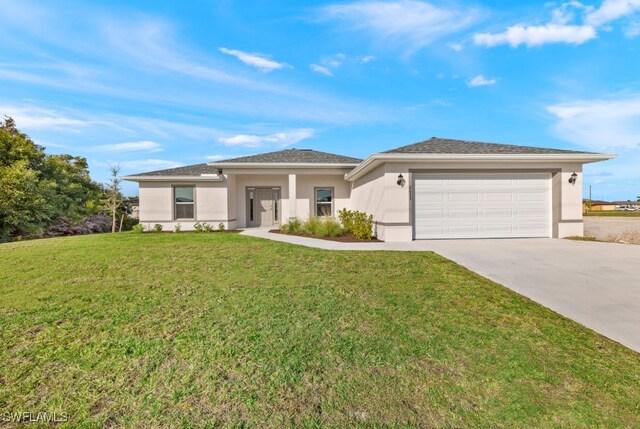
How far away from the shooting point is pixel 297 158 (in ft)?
52.8

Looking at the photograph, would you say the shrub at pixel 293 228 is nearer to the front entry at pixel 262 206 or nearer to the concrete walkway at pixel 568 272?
the front entry at pixel 262 206

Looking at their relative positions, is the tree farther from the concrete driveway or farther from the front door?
the concrete driveway

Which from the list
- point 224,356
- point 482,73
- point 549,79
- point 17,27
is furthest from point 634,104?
point 17,27

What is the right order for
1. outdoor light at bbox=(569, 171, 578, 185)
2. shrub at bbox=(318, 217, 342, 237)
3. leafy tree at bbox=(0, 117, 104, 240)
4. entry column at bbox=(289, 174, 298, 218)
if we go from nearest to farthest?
outdoor light at bbox=(569, 171, 578, 185) → shrub at bbox=(318, 217, 342, 237) → entry column at bbox=(289, 174, 298, 218) → leafy tree at bbox=(0, 117, 104, 240)

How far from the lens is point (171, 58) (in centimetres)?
1111

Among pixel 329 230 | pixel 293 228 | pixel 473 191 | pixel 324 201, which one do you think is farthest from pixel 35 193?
pixel 473 191

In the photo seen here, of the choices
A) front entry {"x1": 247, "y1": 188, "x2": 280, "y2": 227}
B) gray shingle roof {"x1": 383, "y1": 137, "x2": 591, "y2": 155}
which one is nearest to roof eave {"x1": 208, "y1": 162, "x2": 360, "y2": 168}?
front entry {"x1": 247, "y1": 188, "x2": 280, "y2": 227}

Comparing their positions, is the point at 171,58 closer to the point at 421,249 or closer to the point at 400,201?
the point at 400,201

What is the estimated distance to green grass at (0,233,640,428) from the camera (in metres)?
2.33

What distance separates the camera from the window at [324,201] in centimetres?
1677

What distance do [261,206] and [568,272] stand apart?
1376 cm

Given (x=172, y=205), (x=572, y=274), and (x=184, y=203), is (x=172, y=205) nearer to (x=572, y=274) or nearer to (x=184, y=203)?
(x=184, y=203)

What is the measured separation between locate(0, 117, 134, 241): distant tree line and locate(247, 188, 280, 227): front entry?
8.06 m

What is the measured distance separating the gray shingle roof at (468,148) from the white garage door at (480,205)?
34.9 inches
